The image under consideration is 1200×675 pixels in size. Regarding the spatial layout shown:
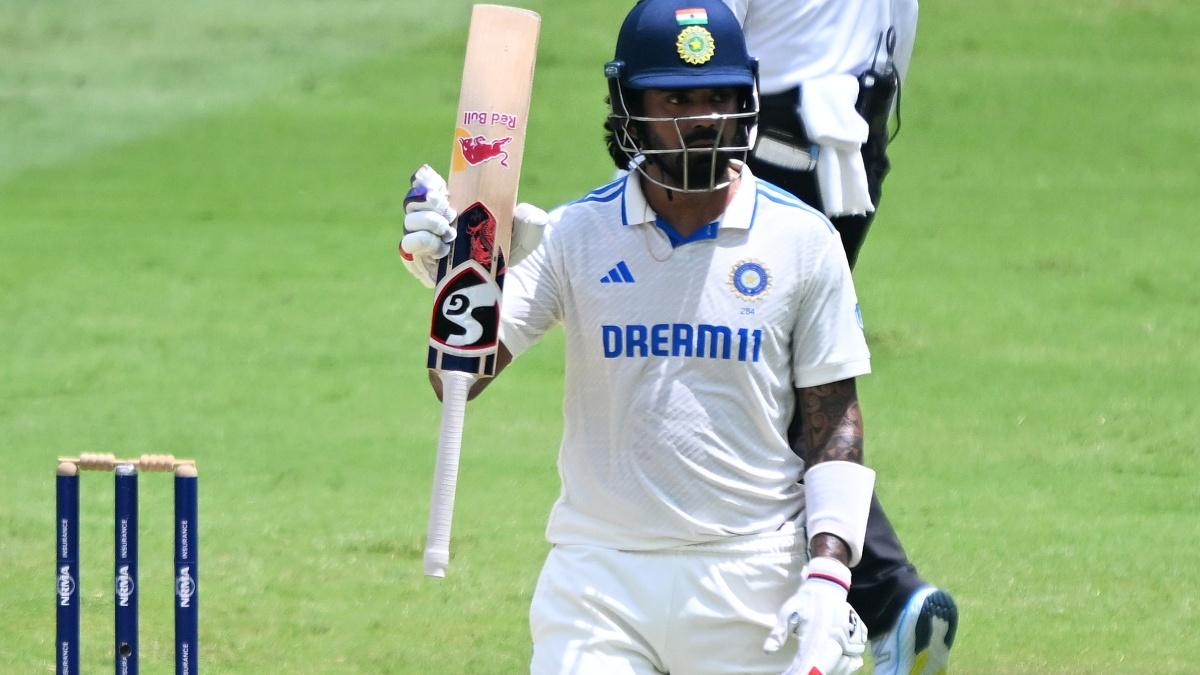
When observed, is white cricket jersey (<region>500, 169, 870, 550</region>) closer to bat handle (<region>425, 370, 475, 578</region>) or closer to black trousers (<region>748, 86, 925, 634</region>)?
bat handle (<region>425, 370, 475, 578</region>)

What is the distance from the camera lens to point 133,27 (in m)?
14.7

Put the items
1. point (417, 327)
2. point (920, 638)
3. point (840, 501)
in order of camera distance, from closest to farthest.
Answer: point (840, 501) < point (920, 638) < point (417, 327)

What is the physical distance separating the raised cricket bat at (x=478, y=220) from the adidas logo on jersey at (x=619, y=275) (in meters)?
0.21

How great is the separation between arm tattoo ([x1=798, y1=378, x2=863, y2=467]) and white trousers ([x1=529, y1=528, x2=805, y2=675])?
0.17 metres

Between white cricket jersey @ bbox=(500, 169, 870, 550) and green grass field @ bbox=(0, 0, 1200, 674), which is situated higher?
white cricket jersey @ bbox=(500, 169, 870, 550)

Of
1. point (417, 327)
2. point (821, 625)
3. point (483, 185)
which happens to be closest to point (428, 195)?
point (483, 185)

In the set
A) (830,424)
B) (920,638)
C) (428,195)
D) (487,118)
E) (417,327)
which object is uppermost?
(487,118)

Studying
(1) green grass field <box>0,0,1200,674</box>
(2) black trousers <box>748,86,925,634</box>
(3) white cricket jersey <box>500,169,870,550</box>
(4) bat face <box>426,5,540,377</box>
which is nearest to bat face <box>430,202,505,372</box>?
(4) bat face <box>426,5,540,377</box>

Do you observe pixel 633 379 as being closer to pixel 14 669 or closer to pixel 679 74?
pixel 679 74

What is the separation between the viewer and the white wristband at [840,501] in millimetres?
3451

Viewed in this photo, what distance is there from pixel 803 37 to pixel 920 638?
1.44 m

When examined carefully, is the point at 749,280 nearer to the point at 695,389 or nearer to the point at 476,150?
the point at 695,389

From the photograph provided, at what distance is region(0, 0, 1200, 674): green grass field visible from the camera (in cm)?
613

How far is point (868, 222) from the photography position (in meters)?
5.03
